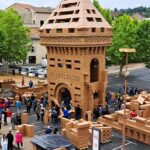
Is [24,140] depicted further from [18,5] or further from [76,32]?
[18,5]

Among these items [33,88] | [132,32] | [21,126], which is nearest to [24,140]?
[21,126]

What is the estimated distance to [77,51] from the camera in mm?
28891

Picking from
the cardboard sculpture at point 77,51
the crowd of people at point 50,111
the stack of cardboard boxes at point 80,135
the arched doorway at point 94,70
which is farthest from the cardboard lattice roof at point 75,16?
the stack of cardboard boxes at point 80,135

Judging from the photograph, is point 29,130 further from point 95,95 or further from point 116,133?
point 95,95

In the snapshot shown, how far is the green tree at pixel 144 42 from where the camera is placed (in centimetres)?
5003

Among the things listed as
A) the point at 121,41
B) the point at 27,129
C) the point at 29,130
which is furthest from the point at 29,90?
the point at 121,41

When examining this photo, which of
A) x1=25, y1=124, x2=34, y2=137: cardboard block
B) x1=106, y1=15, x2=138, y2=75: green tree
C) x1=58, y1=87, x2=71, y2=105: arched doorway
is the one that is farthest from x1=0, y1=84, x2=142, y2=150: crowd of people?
x1=106, y1=15, x2=138, y2=75: green tree

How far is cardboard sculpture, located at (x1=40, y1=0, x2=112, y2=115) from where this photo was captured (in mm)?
28625

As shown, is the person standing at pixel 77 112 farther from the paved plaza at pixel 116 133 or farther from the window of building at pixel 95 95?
the paved plaza at pixel 116 133

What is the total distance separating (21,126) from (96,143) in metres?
9.02

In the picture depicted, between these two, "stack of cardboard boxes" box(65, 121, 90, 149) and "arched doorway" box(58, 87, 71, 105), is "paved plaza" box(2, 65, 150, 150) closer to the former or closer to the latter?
"stack of cardboard boxes" box(65, 121, 90, 149)

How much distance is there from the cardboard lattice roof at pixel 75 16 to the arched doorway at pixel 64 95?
17.8 feet

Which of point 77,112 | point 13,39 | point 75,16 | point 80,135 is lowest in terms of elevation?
point 80,135

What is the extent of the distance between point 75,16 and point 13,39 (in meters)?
24.9
